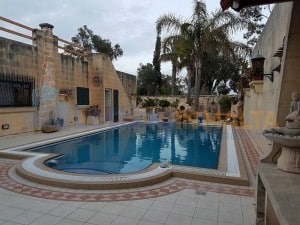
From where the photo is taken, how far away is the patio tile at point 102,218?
3418mm

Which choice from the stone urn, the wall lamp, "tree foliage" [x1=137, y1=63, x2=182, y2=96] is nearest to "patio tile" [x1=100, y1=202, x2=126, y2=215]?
the stone urn

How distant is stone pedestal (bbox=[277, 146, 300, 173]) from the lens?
3130 mm

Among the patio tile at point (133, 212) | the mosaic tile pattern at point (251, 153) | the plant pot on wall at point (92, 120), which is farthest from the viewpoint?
the plant pot on wall at point (92, 120)

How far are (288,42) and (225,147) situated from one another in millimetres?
5543

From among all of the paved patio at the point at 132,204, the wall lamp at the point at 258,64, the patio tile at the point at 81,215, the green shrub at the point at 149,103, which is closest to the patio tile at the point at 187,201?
the paved patio at the point at 132,204

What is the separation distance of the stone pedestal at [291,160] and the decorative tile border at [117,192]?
1.45 meters

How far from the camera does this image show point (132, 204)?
4020 millimetres

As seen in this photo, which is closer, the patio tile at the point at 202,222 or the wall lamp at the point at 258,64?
the patio tile at the point at 202,222

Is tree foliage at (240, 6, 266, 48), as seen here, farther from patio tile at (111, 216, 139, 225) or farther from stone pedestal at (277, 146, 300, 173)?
patio tile at (111, 216, 139, 225)

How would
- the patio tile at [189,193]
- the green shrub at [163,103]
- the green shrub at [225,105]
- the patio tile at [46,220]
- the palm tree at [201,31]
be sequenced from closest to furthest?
the patio tile at [46,220], the patio tile at [189,193], the palm tree at [201,31], the green shrub at [225,105], the green shrub at [163,103]

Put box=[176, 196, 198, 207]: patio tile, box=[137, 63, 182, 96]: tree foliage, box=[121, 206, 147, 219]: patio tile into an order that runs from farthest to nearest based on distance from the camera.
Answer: box=[137, 63, 182, 96]: tree foliage, box=[176, 196, 198, 207]: patio tile, box=[121, 206, 147, 219]: patio tile

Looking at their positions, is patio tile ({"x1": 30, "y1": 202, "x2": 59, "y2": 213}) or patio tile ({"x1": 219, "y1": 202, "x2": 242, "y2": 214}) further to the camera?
patio tile ({"x1": 219, "y1": 202, "x2": 242, "y2": 214})

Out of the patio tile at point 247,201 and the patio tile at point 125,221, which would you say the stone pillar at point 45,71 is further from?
the patio tile at point 247,201

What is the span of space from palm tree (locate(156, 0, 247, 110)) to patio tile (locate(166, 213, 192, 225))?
1342cm
